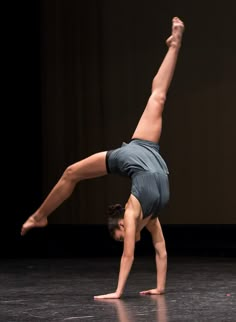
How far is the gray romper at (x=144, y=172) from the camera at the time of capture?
4.86 metres

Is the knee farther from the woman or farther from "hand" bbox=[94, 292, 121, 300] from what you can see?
"hand" bbox=[94, 292, 121, 300]

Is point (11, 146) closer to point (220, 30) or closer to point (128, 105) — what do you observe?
point (128, 105)

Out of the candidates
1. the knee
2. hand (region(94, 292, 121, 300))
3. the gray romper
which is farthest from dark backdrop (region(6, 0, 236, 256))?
hand (region(94, 292, 121, 300))

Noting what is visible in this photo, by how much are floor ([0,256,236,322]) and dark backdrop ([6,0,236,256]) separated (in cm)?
218

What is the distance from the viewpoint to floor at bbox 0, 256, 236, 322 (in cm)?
420

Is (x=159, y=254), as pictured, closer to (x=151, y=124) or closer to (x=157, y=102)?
(x=151, y=124)

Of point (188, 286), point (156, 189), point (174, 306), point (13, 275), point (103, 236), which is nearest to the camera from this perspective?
point (174, 306)

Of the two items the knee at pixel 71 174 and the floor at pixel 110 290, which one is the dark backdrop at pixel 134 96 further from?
the knee at pixel 71 174

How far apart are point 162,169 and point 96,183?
5.05 meters

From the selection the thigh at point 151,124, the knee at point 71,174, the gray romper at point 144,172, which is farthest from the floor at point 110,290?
the thigh at point 151,124

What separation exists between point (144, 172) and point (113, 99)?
514 centimetres

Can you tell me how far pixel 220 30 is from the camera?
31.2 feet

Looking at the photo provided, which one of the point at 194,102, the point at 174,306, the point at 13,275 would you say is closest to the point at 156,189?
the point at 174,306

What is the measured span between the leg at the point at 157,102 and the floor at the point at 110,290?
103 centimetres
